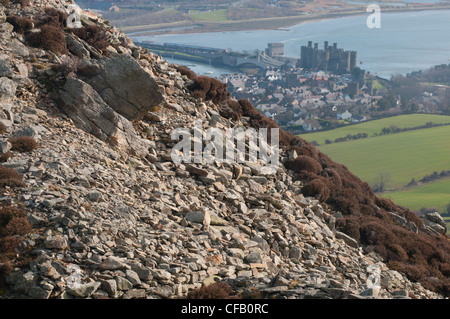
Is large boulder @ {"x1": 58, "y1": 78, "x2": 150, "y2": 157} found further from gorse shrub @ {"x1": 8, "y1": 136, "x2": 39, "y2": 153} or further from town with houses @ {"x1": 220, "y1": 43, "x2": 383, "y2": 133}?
town with houses @ {"x1": 220, "y1": 43, "x2": 383, "y2": 133}

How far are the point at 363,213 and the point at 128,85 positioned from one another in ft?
34.1

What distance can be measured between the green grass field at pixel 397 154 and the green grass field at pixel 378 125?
3446 millimetres

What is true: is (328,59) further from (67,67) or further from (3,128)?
(3,128)

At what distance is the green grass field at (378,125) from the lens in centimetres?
8881

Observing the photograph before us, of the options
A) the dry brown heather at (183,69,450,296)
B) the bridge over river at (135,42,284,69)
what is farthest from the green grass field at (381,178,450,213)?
the bridge over river at (135,42,284,69)

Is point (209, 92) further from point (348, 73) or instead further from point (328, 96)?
point (348, 73)

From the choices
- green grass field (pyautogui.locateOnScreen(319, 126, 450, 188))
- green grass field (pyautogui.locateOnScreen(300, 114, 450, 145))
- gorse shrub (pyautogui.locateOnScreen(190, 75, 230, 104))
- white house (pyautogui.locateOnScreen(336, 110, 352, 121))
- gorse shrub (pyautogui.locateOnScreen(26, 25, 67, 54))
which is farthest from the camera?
white house (pyautogui.locateOnScreen(336, 110, 352, 121))

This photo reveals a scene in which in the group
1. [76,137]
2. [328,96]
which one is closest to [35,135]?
[76,137]

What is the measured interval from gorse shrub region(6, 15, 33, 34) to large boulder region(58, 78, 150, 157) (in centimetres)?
389

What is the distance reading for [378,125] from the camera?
10106 centimetres

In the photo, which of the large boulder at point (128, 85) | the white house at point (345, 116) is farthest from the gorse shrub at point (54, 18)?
the white house at point (345, 116)

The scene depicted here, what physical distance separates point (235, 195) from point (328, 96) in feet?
391

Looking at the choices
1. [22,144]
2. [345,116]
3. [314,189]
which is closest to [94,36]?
[22,144]

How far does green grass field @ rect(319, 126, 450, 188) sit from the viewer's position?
2886 inches
